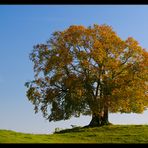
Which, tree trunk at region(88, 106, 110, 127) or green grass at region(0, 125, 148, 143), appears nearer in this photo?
green grass at region(0, 125, 148, 143)

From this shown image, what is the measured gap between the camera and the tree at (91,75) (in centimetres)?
3850

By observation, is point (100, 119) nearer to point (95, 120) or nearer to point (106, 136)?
point (95, 120)

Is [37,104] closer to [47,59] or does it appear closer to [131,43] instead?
[47,59]

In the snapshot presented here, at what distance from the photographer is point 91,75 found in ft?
129

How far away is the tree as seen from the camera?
38500mm

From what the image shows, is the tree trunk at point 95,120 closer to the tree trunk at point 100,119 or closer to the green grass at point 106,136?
the tree trunk at point 100,119

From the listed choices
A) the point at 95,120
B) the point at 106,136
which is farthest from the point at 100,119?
the point at 106,136

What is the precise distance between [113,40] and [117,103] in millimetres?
6943

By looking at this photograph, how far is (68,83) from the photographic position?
125 ft

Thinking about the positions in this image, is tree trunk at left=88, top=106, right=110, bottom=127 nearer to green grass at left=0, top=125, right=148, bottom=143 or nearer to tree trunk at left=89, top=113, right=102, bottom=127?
tree trunk at left=89, top=113, right=102, bottom=127

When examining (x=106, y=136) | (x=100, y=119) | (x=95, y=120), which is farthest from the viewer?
(x=100, y=119)

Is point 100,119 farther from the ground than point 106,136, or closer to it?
farther from the ground
